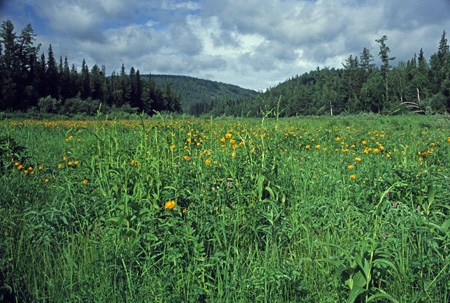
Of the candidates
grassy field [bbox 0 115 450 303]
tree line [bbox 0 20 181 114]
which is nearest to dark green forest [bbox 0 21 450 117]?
tree line [bbox 0 20 181 114]

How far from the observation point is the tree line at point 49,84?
48188 mm

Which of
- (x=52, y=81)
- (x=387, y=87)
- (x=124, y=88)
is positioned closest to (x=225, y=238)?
(x=52, y=81)

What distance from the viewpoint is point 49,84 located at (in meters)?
59.5

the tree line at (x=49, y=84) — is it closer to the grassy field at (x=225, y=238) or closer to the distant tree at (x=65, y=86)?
the distant tree at (x=65, y=86)

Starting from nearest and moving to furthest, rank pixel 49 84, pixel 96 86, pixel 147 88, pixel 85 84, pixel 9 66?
pixel 9 66 < pixel 49 84 < pixel 85 84 < pixel 96 86 < pixel 147 88

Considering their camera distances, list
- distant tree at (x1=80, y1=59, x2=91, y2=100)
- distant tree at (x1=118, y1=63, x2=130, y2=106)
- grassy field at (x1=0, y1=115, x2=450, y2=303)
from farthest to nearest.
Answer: distant tree at (x1=118, y1=63, x2=130, y2=106), distant tree at (x1=80, y1=59, x2=91, y2=100), grassy field at (x1=0, y1=115, x2=450, y2=303)

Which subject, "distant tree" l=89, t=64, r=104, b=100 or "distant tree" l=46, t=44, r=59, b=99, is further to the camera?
"distant tree" l=89, t=64, r=104, b=100

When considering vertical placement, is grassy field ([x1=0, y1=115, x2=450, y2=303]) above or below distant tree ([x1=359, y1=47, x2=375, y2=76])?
below

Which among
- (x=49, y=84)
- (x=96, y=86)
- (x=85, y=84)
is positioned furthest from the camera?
(x=96, y=86)

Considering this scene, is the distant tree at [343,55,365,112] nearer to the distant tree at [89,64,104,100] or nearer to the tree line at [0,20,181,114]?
the tree line at [0,20,181,114]

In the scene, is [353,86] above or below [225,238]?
above

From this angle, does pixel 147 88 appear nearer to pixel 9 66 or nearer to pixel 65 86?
pixel 65 86

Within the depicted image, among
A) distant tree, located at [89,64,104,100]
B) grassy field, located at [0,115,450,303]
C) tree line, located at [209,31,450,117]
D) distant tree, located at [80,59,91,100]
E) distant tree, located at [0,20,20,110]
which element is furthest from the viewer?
distant tree, located at [89,64,104,100]

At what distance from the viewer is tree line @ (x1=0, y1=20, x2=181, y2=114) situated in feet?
158
